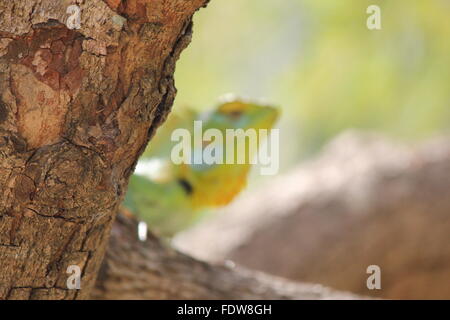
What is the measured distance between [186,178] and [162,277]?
17.5 inches

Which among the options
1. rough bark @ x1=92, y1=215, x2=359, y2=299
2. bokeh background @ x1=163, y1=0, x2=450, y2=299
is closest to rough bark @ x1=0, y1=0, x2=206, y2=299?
rough bark @ x1=92, y1=215, x2=359, y2=299

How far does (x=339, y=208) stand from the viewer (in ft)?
8.96

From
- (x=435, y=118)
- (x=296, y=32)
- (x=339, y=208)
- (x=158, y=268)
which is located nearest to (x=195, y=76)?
(x=296, y=32)

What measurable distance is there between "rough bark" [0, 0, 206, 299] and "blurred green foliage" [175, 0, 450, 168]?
151 inches

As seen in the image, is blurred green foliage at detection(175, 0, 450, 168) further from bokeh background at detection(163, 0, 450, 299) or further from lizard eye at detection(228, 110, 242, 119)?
lizard eye at detection(228, 110, 242, 119)

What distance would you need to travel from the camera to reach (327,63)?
4.95 m

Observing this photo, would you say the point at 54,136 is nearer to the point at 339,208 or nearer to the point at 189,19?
the point at 189,19

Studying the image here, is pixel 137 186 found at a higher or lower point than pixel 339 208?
lower

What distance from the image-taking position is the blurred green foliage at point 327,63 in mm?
4797

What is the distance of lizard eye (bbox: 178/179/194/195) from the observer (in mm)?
1830

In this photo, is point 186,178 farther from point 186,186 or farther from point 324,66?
point 324,66

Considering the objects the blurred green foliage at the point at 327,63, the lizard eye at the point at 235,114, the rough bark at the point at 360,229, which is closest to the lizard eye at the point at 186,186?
the lizard eye at the point at 235,114
